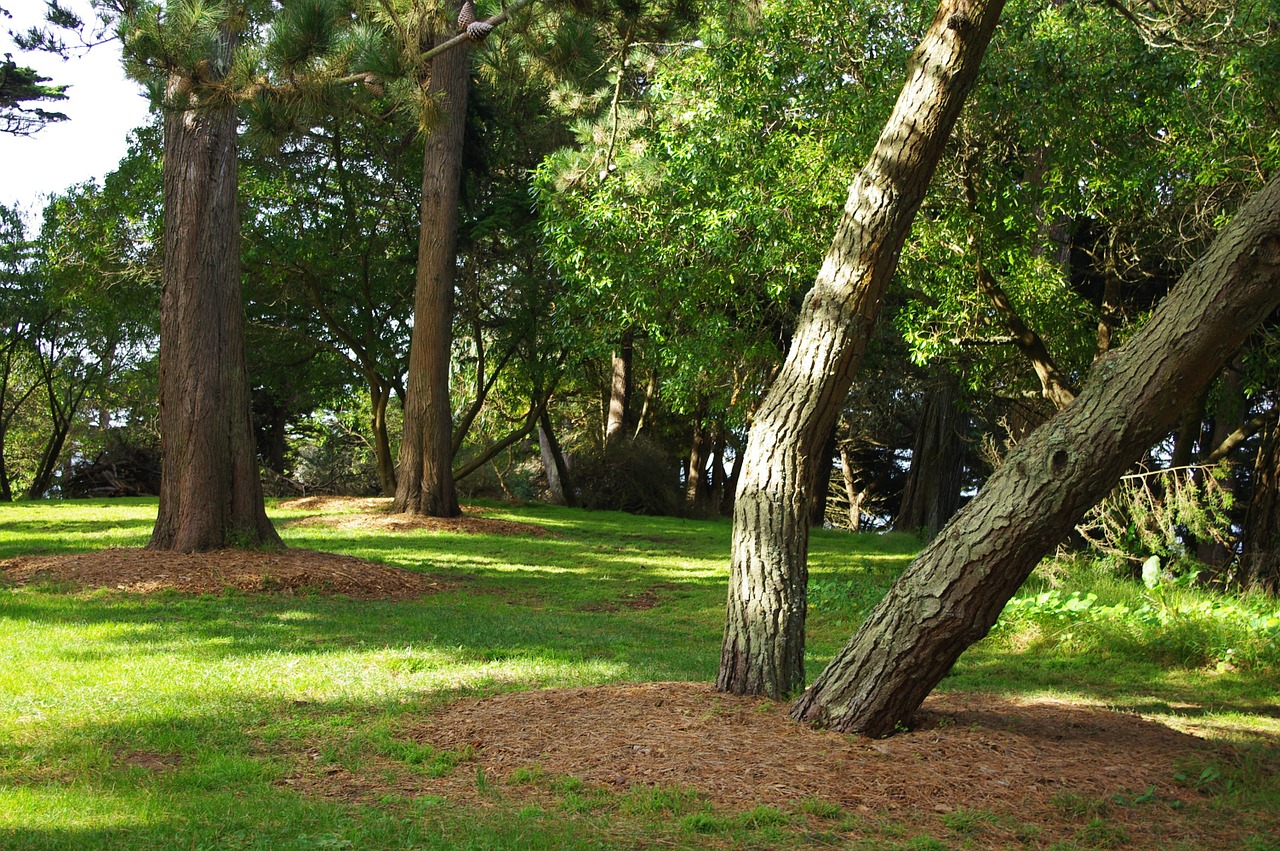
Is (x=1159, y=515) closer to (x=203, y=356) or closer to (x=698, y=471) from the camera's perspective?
(x=203, y=356)

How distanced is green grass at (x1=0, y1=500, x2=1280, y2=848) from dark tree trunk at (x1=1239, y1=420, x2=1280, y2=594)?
5.78ft

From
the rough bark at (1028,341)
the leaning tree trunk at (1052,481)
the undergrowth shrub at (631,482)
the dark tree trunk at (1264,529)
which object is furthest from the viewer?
the undergrowth shrub at (631,482)

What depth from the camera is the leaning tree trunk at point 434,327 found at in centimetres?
1756

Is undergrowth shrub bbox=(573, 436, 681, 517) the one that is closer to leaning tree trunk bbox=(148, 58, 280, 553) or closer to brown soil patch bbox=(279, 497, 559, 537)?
brown soil patch bbox=(279, 497, 559, 537)

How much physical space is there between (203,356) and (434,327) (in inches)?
280

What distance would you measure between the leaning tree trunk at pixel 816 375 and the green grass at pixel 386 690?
136 centimetres

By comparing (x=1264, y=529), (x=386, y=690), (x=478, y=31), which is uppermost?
(x=478, y=31)

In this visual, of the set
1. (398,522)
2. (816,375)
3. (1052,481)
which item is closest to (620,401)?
(398,522)

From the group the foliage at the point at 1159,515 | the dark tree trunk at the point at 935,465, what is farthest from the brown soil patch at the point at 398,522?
the foliage at the point at 1159,515

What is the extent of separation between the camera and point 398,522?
16594 mm

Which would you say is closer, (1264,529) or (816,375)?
(816,375)

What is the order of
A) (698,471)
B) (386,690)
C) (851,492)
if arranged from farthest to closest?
(851,492)
(698,471)
(386,690)

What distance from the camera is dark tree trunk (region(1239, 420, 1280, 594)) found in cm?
994

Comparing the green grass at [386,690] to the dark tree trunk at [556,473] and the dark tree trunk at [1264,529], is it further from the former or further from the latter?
the dark tree trunk at [556,473]
